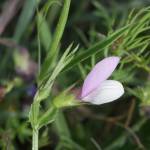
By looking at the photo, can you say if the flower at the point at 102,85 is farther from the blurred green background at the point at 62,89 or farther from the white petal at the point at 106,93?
the blurred green background at the point at 62,89

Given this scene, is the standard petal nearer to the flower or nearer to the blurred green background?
the flower

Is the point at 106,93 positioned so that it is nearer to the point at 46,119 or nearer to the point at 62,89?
the point at 46,119

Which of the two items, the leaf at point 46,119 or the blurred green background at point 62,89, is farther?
the blurred green background at point 62,89

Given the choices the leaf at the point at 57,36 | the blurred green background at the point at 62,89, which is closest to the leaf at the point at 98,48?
the leaf at the point at 57,36

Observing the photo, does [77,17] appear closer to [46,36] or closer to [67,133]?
[46,36]

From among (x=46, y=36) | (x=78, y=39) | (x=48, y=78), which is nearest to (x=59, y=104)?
(x=48, y=78)

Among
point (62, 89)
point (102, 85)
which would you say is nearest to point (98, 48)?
point (102, 85)

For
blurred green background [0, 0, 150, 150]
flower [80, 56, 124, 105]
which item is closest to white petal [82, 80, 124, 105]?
flower [80, 56, 124, 105]
